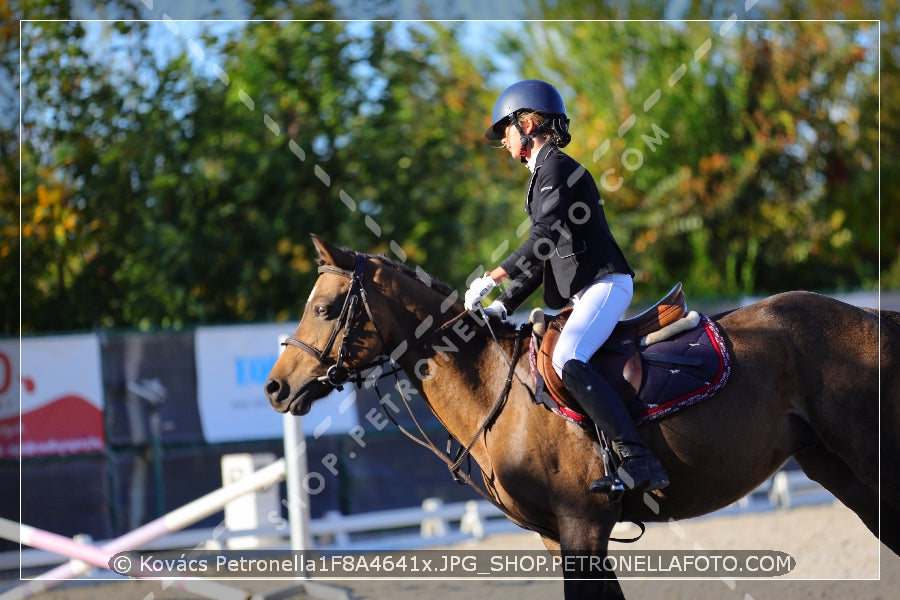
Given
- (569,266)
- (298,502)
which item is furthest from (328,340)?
(298,502)

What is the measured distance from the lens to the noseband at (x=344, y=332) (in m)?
4.20

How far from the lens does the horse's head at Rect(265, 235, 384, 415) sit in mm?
4191

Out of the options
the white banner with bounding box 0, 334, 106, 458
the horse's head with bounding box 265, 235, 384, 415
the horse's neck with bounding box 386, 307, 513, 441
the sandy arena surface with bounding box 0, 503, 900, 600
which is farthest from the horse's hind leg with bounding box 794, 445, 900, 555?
the white banner with bounding box 0, 334, 106, 458

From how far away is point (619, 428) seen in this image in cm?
398

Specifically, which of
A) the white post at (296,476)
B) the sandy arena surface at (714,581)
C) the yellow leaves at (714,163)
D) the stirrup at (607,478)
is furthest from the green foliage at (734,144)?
the stirrup at (607,478)

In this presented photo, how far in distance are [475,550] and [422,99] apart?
7.73 metres

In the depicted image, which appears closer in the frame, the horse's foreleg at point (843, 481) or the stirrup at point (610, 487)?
the stirrup at point (610, 487)

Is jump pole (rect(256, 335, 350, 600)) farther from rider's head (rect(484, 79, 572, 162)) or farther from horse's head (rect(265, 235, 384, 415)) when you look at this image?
rider's head (rect(484, 79, 572, 162))

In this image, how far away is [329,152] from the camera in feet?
44.0

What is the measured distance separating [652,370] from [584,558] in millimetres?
912

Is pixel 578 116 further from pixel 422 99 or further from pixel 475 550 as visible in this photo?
pixel 475 550

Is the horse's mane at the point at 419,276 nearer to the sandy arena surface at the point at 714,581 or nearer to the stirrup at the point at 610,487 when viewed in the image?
the stirrup at the point at 610,487

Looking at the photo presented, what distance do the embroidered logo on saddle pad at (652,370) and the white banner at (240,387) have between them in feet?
16.4

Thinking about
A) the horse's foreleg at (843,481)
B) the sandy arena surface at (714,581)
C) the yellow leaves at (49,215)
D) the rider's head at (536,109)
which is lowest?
the sandy arena surface at (714,581)
